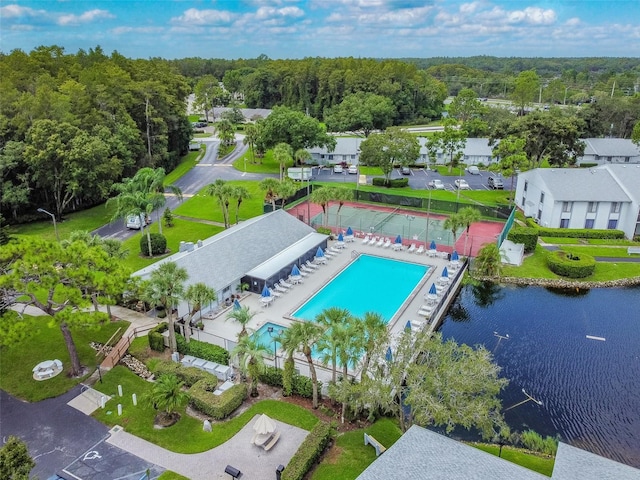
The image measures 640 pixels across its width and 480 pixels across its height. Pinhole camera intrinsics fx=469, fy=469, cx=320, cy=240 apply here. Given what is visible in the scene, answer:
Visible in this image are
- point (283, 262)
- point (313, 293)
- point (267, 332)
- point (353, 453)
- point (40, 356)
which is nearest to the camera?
point (353, 453)

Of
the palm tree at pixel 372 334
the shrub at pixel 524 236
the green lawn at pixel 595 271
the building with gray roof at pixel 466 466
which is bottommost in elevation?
the green lawn at pixel 595 271

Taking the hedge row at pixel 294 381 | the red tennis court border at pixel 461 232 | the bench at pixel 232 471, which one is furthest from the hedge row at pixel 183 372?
the red tennis court border at pixel 461 232

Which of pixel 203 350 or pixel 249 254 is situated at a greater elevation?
pixel 249 254

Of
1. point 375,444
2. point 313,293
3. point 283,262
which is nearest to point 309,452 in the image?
point 375,444

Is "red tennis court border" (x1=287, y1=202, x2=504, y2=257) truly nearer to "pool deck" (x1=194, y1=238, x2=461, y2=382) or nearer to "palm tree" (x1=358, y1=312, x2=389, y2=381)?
"pool deck" (x1=194, y1=238, x2=461, y2=382)

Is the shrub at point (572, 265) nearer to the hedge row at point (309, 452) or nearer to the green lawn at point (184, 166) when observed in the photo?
the hedge row at point (309, 452)

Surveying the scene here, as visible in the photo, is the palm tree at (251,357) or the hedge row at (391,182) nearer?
the palm tree at (251,357)

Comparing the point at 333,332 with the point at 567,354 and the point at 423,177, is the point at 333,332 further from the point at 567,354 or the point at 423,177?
the point at 423,177
